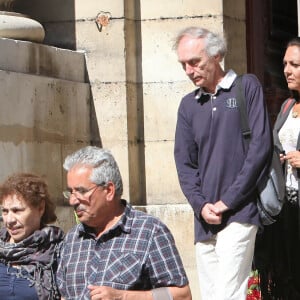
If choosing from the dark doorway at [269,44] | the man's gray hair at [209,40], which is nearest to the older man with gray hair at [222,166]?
the man's gray hair at [209,40]

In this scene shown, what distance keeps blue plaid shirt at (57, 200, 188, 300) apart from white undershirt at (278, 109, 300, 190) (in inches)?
89.3

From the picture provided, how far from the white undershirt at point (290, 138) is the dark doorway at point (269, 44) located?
10.9 ft

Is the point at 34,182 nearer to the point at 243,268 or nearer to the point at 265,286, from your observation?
the point at 243,268

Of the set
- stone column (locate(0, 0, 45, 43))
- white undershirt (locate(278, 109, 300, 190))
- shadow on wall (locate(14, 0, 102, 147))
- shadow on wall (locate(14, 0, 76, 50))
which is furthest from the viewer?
shadow on wall (locate(14, 0, 76, 50))

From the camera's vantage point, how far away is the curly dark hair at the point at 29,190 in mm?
7227

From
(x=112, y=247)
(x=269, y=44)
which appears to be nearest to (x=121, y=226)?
(x=112, y=247)

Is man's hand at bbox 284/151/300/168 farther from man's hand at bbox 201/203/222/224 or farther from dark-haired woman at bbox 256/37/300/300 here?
man's hand at bbox 201/203/222/224

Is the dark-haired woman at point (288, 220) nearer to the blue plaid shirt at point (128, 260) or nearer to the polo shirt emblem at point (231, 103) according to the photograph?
the polo shirt emblem at point (231, 103)

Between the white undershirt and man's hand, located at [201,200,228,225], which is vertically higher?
the white undershirt

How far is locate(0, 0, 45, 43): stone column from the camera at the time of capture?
1082cm

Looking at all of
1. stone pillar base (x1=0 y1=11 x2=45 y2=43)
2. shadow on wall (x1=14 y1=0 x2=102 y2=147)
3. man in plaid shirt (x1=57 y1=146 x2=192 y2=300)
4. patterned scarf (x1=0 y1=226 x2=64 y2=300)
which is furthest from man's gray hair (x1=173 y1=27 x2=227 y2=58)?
shadow on wall (x1=14 y1=0 x2=102 y2=147)

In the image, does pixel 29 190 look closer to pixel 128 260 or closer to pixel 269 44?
pixel 128 260

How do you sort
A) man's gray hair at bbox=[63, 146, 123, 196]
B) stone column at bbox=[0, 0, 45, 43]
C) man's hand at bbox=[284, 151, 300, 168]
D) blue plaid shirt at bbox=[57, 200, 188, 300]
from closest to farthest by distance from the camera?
blue plaid shirt at bbox=[57, 200, 188, 300] < man's gray hair at bbox=[63, 146, 123, 196] < man's hand at bbox=[284, 151, 300, 168] < stone column at bbox=[0, 0, 45, 43]

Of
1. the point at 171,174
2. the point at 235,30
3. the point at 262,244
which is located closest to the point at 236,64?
the point at 235,30
